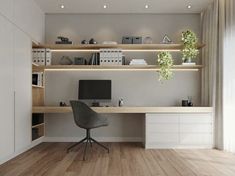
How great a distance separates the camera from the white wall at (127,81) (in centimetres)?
623

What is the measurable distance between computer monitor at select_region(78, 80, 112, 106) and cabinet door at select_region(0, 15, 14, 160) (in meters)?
1.82

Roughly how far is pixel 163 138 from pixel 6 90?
117 inches

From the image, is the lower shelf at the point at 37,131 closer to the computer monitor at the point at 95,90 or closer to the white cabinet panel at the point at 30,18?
the computer monitor at the point at 95,90

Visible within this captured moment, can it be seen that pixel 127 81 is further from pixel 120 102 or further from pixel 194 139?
pixel 194 139

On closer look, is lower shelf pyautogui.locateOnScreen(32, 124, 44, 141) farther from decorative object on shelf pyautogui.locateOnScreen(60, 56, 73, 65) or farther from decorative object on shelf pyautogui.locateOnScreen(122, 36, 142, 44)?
decorative object on shelf pyautogui.locateOnScreen(122, 36, 142, 44)

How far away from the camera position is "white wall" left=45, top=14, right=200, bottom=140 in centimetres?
623

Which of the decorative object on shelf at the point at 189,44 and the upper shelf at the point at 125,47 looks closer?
the decorative object on shelf at the point at 189,44

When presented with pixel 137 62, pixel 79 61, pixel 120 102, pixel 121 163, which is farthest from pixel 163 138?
pixel 79 61

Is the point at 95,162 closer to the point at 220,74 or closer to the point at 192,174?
the point at 192,174

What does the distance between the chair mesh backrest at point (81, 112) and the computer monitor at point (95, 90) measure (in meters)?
0.97

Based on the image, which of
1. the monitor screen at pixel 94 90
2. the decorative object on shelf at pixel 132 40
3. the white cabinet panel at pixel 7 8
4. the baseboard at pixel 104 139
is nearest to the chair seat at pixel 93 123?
the monitor screen at pixel 94 90

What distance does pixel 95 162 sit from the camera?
428 centimetres

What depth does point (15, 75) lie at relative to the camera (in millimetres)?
4594

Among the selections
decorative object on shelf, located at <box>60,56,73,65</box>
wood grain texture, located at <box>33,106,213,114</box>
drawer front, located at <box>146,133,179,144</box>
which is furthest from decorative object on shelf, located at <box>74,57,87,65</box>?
drawer front, located at <box>146,133,179,144</box>
